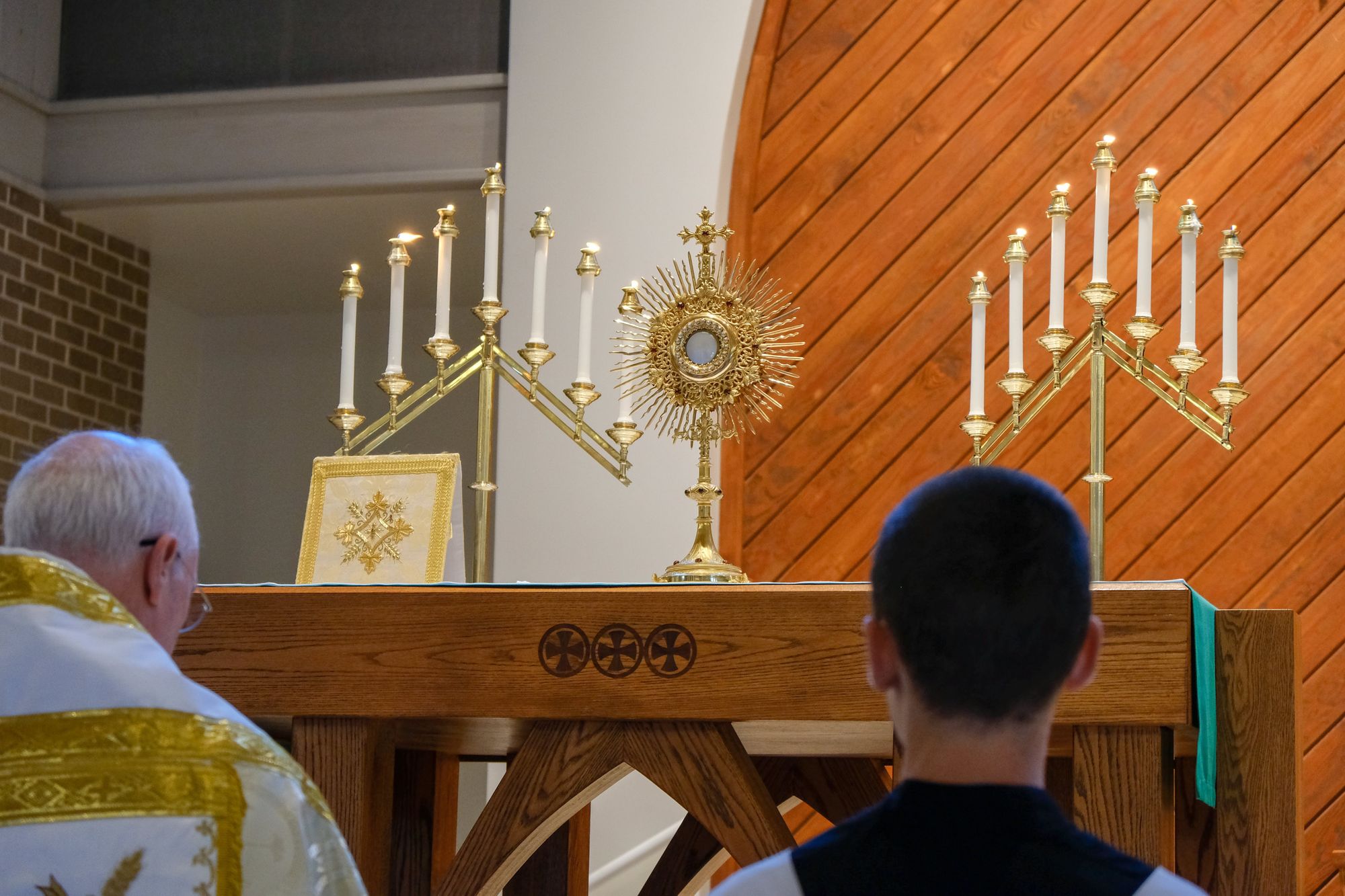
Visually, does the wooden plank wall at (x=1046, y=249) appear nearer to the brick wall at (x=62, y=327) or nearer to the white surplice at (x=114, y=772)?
the brick wall at (x=62, y=327)

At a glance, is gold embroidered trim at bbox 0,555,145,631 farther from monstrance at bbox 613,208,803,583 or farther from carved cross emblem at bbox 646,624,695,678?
monstrance at bbox 613,208,803,583

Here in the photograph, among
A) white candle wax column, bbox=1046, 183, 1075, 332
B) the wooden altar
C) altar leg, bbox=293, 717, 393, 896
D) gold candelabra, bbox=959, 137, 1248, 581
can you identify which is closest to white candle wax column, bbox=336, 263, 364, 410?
the wooden altar

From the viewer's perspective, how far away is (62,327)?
21.0 ft

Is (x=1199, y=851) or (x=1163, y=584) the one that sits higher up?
(x=1163, y=584)

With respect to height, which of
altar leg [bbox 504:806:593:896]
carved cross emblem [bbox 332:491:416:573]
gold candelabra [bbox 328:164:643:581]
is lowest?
altar leg [bbox 504:806:593:896]

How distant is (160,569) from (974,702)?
3.66 ft

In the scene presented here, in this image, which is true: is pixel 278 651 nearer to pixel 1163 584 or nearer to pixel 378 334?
pixel 1163 584

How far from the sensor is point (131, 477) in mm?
2029

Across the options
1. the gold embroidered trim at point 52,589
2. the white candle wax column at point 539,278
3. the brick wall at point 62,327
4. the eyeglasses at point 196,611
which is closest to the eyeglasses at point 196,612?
the eyeglasses at point 196,611

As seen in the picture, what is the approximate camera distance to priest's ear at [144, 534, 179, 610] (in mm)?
2039

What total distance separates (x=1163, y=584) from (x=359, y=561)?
1.75 m

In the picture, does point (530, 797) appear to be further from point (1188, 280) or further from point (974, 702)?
point (1188, 280)

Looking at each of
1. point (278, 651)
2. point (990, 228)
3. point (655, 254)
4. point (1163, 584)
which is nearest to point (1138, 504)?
point (990, 228)

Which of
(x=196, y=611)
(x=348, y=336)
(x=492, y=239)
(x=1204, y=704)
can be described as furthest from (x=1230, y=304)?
(x=196, y=611)
